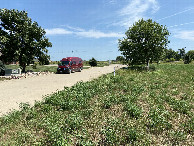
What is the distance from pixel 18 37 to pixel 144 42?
18.1 meters

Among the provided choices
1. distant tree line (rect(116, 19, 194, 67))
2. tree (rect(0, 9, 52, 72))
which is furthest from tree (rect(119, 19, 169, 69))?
A: tree (rect(0, 9, 52, 72))

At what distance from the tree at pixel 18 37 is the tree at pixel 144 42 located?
1375cm

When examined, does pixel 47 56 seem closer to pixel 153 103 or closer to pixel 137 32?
pixel 137 32

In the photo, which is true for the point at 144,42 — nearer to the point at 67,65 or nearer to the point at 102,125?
the point at 67,65

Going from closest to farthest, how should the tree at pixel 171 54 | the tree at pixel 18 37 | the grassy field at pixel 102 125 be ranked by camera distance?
the grassy field at pixel 102 125 < the tree at pixel 18 37 < the tree at pixel 171 54

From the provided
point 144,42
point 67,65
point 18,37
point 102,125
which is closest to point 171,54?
point 144,42

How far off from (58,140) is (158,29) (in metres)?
21.1

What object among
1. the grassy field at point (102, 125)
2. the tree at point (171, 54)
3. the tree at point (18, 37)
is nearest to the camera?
the grassy field at point (102, 125)

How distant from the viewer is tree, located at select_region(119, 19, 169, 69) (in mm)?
19906

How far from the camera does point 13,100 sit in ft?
24.9

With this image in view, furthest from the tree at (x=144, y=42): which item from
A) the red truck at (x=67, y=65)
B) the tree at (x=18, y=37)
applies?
the tree at (x=18, y=37)

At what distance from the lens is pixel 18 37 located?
1897cm

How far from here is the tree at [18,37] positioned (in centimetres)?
1863

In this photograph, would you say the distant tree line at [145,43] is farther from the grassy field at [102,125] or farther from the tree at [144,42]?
the grassy field at [102,125]
